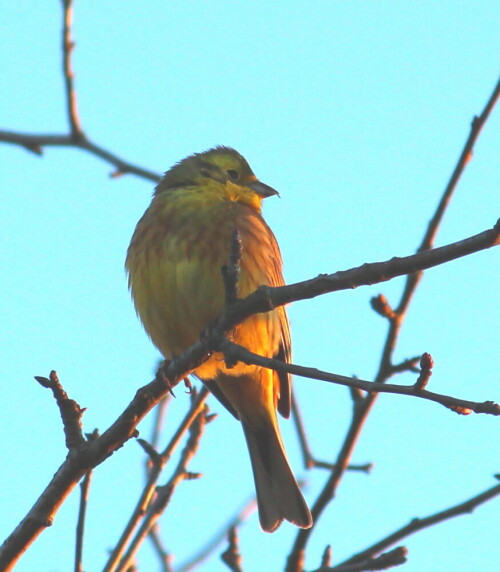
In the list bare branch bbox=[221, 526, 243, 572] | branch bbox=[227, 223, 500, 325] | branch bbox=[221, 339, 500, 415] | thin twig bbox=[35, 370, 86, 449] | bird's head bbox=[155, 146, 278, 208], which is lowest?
thin twig bbox=[35, 370, 86, 449]

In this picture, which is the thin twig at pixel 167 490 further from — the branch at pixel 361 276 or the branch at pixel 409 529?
the branch at pixel 361 276

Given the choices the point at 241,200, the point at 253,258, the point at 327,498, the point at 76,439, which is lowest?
the point at 76,439

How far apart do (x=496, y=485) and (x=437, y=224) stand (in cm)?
101

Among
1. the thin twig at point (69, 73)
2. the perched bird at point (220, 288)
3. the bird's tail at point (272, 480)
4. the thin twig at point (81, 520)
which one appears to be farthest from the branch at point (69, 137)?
the bird's tail at point (272, 480)

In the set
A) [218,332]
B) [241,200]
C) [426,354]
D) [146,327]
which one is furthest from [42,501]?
[241,200]

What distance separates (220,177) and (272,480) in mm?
1800

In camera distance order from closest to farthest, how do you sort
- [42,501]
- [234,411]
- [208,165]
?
[42,501] → [234,411] → [208,165]

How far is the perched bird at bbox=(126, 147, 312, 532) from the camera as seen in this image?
15.2ft

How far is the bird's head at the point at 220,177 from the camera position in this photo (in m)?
5.50

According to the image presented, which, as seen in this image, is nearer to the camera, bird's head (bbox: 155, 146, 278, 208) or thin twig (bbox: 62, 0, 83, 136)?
thin twig (bbox: 62, 0, 83, 136)

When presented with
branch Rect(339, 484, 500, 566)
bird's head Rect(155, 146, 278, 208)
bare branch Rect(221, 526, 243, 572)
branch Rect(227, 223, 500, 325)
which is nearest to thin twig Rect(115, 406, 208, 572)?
bare branch Rect(221, 526, 243, 572)

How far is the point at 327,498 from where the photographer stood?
151 inches

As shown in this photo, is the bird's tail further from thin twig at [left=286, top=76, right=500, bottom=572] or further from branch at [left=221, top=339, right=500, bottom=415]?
branch at [left=221, top=339, right=500, bottom=415]

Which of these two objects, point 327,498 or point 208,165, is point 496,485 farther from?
point 208,165
